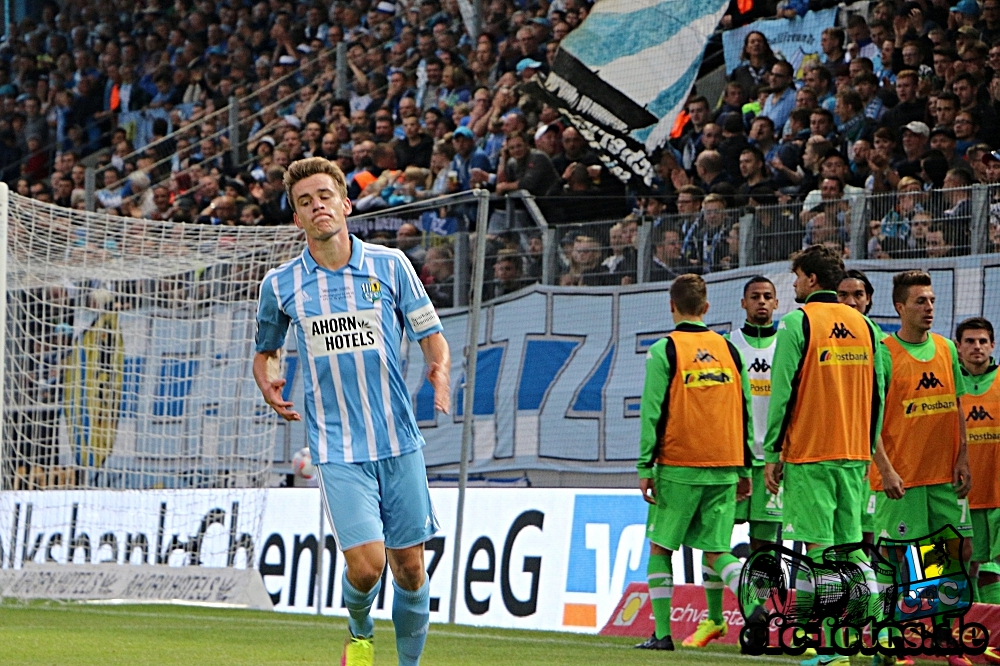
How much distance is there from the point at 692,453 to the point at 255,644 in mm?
2807

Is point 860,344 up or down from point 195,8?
down

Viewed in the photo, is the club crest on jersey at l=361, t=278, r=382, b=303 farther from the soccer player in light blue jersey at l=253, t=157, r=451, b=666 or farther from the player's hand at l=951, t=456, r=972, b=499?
the player's hand at l=951, t=456, r=972, b=499

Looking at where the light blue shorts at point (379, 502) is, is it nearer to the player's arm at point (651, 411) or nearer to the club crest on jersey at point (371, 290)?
the club crest on jersey at point (371, 290)

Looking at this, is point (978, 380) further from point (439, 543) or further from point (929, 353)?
point (439, 543)

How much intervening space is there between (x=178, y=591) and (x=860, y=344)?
24.2 feet

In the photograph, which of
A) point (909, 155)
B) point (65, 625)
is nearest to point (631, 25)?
point (909, 155)

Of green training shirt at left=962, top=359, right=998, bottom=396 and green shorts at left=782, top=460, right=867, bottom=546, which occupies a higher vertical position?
green training shirt at left=962, top=359, right=998, bottom=396

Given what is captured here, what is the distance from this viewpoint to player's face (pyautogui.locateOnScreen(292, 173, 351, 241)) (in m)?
5.58

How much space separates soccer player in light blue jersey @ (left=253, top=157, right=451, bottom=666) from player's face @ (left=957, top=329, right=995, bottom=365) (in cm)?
382

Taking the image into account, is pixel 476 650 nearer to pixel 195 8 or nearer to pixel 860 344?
pixel 860 344

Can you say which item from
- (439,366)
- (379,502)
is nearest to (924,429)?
(439,366)

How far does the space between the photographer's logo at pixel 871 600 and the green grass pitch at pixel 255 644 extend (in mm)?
298

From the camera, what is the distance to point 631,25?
16578 millimetres

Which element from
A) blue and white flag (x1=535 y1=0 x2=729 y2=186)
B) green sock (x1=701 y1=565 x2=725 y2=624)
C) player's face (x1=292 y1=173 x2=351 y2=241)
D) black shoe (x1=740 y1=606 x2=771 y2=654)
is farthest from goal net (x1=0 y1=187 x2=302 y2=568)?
player's face (x1=292 y1=173 x2=351 y2=241)
